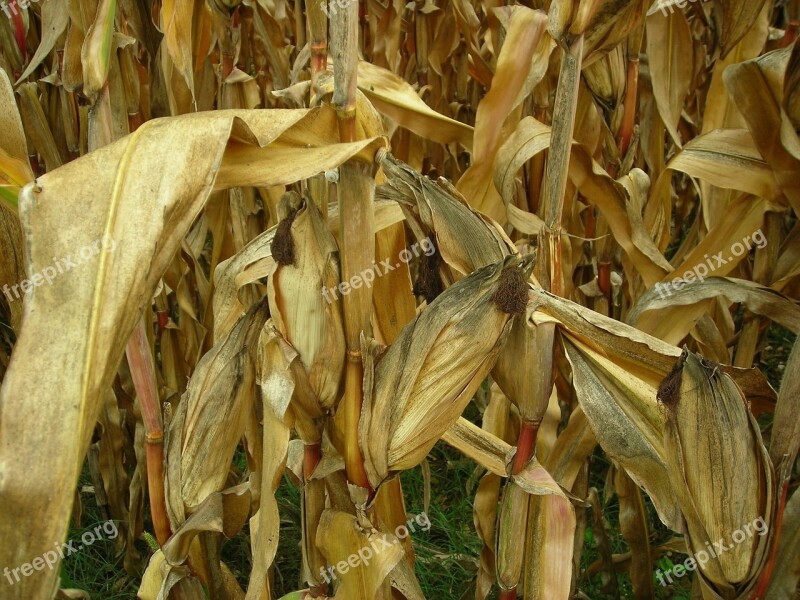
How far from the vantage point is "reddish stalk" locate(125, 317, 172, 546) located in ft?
2.51

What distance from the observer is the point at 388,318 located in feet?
2.88

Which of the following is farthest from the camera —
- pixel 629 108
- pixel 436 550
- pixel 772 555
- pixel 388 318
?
pixel 436 550

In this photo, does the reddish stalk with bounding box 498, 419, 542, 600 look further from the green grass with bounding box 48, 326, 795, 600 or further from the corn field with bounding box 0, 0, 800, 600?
the green grass with bounding box 48, 326, 795, 600

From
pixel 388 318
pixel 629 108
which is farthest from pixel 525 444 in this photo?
pixel 629 108

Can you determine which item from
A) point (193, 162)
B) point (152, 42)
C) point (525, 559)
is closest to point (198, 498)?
point (525, 559)

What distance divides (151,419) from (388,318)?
28cm

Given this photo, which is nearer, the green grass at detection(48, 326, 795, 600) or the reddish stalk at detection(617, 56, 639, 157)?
the reddish stalk at detection(617, 56, 639, 157)

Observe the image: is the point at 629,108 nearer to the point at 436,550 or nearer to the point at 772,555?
the point at 772,555

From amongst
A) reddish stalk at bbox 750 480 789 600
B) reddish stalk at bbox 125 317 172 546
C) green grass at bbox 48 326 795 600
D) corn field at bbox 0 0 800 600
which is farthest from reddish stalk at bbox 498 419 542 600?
green grass at bbox 48 326 795 600

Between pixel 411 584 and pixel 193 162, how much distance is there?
58cm

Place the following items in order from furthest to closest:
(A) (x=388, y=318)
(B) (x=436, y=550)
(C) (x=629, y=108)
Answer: (B) (x=436, y=550) → (C) (x=629, y=108) → (A) (x=388, y=318)

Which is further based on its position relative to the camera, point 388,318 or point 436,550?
point 436,550

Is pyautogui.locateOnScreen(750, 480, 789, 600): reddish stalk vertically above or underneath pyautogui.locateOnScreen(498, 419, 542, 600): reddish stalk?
underneath

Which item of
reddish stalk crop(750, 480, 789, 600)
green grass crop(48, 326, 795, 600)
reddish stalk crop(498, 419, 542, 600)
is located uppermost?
reddish stalk crop(498, 419, 542, 600)
